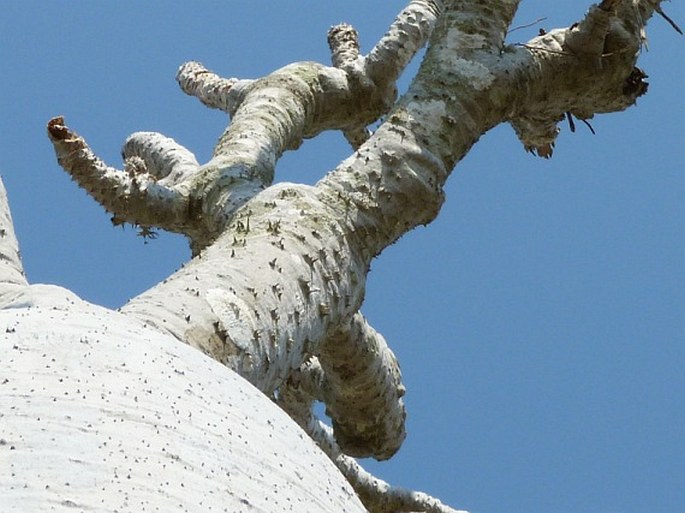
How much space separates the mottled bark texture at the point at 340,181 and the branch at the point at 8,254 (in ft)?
0.83

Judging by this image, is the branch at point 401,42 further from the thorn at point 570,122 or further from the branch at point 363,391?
the branch at point 363,391

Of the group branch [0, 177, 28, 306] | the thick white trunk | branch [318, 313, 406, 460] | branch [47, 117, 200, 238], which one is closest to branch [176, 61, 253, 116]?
branch [47, 117, 200, 238]

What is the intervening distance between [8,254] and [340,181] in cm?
109

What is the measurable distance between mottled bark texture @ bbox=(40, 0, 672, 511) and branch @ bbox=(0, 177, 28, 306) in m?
0.25

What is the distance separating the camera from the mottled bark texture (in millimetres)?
2473

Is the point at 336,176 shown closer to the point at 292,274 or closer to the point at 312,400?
the point at 292,274

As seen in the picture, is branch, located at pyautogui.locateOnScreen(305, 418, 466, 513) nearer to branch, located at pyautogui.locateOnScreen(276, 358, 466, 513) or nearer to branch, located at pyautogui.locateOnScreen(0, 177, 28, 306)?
branch, located at pyautogui.locateOnScreen(276, 358, 466, 513)

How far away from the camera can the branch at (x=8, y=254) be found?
2.14m

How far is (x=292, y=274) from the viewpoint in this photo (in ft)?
8.50

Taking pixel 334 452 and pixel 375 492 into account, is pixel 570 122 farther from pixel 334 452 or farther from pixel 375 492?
pixel 375 492

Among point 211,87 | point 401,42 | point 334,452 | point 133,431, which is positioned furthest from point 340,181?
point 211,87

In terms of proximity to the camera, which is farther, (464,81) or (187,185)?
(187,185)

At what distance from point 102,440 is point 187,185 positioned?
244cm

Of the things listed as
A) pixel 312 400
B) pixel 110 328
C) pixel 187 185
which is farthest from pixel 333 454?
pixel 110 328
